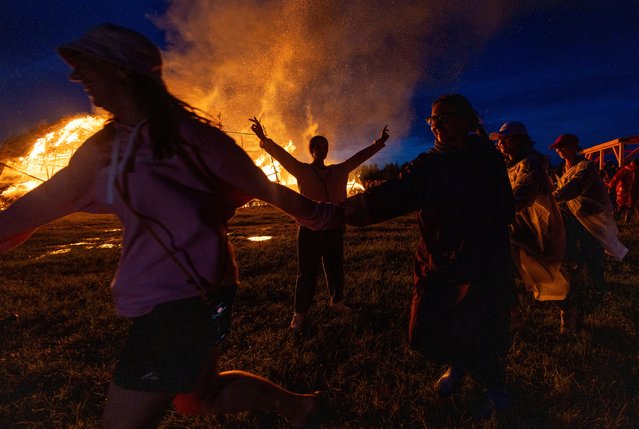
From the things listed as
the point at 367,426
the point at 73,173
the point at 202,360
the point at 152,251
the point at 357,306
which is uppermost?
the point at 73,173

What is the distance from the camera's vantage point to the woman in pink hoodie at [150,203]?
154 centimetres

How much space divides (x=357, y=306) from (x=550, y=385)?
8.18 feet

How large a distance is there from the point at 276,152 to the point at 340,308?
2242 millimetres

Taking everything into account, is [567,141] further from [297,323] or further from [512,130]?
[297,323]

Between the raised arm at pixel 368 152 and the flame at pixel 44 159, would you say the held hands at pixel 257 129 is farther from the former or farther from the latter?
the flame at pixel 44 159

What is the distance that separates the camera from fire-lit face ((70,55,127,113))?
1.61m

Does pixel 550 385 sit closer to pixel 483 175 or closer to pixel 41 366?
pixel 483 175

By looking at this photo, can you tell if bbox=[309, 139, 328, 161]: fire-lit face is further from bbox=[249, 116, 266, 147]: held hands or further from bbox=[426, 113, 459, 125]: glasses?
bbox=[426, 113, 459, 125]: glasses

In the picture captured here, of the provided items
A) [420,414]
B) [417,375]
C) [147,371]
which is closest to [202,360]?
[147,371]

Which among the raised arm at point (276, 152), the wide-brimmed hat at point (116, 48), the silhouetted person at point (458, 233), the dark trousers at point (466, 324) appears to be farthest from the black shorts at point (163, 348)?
the raised arm at point (276, 152)

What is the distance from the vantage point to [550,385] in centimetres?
322

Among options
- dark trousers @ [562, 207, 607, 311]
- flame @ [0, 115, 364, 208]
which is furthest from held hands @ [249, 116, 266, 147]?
dark trousers @ [562, 207, 607, 311]

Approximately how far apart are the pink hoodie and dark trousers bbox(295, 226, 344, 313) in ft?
8.73

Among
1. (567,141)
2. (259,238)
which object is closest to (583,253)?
(567,141)
